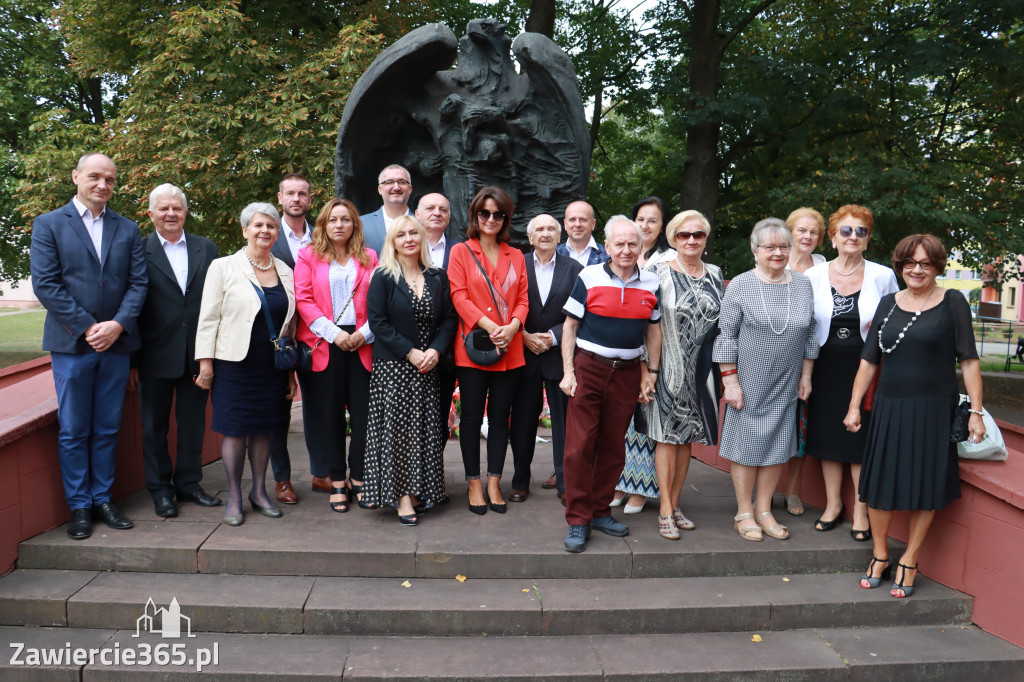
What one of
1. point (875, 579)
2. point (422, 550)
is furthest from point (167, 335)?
point (875, 579)

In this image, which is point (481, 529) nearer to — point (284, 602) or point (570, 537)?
point (570, 537)

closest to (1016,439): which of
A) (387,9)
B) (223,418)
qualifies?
(223,418)

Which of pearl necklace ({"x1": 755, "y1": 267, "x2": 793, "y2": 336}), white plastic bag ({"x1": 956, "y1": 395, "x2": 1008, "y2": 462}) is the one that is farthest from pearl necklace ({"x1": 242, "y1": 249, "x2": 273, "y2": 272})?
white plastic bag ({"x1": 956, "y1": 395, "x2": 1008, "y2": 462})

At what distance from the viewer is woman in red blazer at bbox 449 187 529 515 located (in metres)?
3.94

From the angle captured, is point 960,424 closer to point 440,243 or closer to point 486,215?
point 486,215

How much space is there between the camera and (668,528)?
385cm

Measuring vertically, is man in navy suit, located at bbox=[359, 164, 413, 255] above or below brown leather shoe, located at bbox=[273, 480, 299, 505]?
above

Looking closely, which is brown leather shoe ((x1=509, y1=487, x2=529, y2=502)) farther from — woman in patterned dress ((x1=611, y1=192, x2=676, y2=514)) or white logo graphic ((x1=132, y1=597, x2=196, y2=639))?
white logo graphic ((x1=132, y1=597, x2=196, y2=639))

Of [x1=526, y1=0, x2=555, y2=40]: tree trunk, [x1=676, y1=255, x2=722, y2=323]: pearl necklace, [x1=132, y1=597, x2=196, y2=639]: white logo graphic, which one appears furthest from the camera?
[x1=526, y1=0, x2=555, y2=40]: tree trunk

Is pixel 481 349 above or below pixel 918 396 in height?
above

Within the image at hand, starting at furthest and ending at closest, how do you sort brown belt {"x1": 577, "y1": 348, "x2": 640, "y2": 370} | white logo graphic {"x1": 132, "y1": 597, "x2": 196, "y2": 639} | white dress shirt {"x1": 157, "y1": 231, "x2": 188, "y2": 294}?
1. white dress shirt {"x1": 157, "y1": 231, "x2": 188, "y2": 294}
2. brown belt {"x1": 577, "y1": 348, "x2": 640, "y2": 370}
3. white logo graphic {"x1": 132, "y1": 597, "x2": 196, "y2": 639}

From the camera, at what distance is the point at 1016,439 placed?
4.85m

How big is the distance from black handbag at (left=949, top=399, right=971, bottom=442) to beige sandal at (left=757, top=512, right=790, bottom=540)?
97cm

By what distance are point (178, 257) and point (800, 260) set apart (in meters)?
3.68
